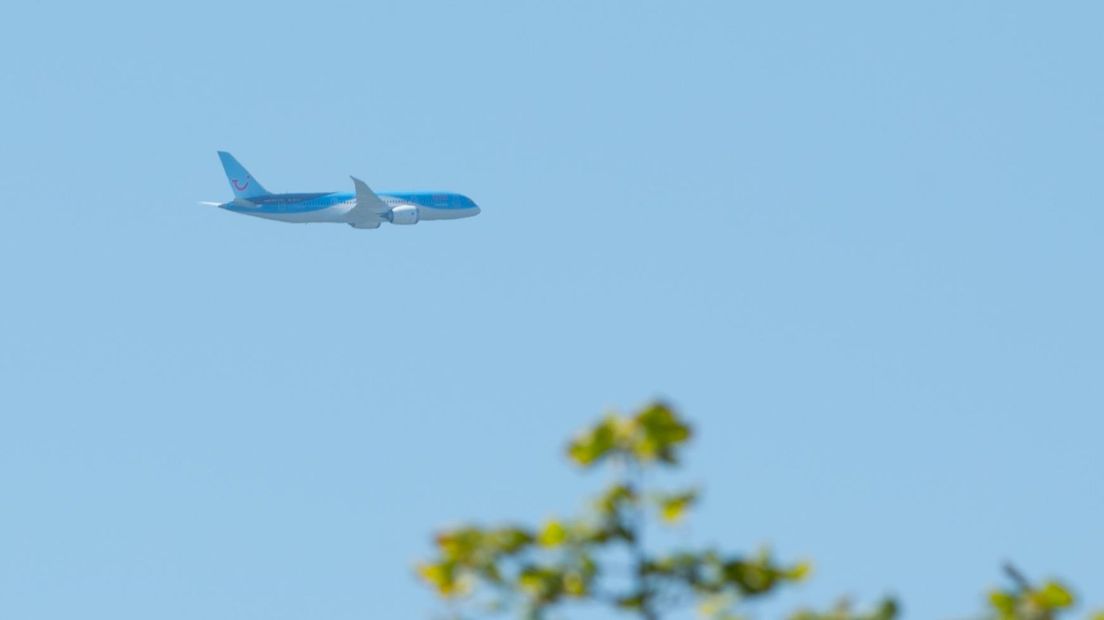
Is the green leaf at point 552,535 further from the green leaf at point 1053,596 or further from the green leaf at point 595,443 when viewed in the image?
the green leaf at point 1053,596

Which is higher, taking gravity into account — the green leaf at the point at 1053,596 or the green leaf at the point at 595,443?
the green leaf at the point at 595,443

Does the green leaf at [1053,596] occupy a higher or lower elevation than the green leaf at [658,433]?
lower

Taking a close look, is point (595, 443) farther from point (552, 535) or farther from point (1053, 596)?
point (1053, 596)

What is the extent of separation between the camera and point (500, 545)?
1094cm

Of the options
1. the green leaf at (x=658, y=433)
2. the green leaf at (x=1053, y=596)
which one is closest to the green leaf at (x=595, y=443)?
the green leaf at (x=658, y=433)

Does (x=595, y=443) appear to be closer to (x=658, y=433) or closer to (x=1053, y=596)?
(x=658, y=433)

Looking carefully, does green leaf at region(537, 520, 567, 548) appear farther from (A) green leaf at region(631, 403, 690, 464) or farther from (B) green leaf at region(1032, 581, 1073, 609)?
(B) green leaf at region(1032, 581, 1073, 609)

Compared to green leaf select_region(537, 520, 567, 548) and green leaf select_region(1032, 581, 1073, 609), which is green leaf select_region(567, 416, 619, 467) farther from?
green leaf select_region(1032, 581, 1073, 609)

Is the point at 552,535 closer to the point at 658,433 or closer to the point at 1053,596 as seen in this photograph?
the point at 658,433

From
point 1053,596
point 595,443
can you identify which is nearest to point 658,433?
point 595,443

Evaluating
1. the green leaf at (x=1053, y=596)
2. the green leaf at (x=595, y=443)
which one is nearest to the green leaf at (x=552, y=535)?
the green leaf at (x=595, y=443)

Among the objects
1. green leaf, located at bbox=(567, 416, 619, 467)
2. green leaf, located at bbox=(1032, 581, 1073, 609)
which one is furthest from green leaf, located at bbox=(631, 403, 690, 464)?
green leaf, located at bbox=(1032, 581, 1073, 609)

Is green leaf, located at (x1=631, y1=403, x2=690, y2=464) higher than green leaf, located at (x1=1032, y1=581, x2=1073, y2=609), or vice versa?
green leaf, located at (x1=631, y1=403, x2=690, y2=464)

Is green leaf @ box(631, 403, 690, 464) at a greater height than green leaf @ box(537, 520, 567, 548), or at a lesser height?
greater
